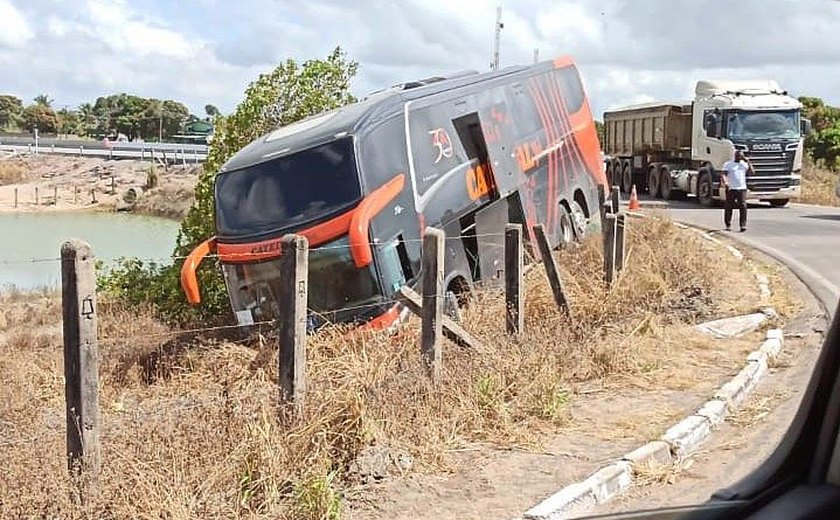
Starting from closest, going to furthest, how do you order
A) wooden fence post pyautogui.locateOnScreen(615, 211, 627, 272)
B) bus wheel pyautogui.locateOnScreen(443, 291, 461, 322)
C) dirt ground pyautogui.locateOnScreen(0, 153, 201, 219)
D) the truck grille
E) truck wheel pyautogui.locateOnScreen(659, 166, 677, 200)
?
bus wheel pyautogui.locateOnScreen(443, 291, 461, 322) < wooden fence post pyautogui.locateOnScreen(615, 211, 627, 272) < the truck grille < truck wheel pyautogui.locateOnScreen(659, 166, 677, 200) < dirt ground pyautogui.locateOnScreen(0, 153, 201, 219)

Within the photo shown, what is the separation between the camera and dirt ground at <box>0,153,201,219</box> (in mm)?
58844

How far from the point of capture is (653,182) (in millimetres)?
34531

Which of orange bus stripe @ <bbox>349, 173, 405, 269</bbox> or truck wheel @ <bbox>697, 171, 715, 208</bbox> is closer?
orange bus stripe @ <bbox>349, 173, 405, 269</bbox>

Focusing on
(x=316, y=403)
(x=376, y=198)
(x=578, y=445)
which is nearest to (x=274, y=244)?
(x=376, y=198)

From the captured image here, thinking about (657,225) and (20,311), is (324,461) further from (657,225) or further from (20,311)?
(20,311)

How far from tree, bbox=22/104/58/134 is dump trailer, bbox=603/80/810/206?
89.2 meters

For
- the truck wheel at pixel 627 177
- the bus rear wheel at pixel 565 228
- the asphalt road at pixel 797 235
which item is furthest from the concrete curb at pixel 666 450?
the truck wheel at pixel 627 177

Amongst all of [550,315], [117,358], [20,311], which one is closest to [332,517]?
[550,315]

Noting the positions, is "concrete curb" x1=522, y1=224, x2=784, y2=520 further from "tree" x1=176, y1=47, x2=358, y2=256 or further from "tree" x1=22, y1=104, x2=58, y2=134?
"tree" x1=22, y1=104, x2=58, y2=134

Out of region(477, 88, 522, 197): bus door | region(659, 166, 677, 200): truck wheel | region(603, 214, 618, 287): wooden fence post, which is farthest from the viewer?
region(659, 166, 677, 200): truck wheel

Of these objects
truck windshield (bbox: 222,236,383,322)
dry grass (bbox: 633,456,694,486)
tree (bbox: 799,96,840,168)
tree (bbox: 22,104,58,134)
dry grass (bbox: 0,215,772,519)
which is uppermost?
tree (bbox: 22,104,58,134)

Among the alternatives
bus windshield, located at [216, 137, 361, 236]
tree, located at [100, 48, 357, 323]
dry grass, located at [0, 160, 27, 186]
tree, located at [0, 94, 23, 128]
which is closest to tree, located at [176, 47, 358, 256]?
tree, located at [100, 48, 357, 323]

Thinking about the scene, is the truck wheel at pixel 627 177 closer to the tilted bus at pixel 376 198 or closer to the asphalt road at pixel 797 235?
the asphalt road at pixel 797 235

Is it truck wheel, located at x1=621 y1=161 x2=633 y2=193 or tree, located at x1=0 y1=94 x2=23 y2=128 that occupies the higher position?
tree, located at x1=0 y1=94 x2=23 y2=128
